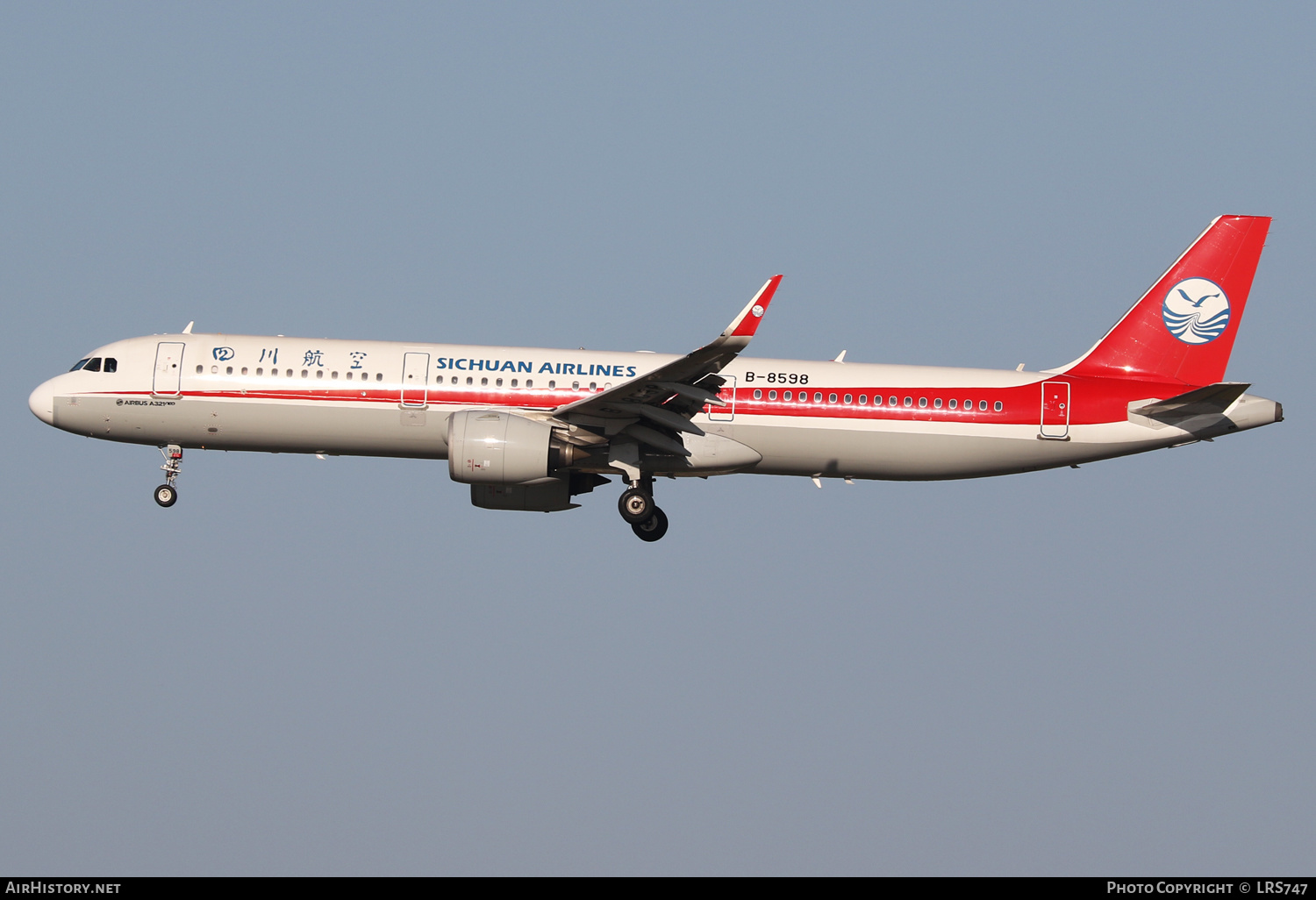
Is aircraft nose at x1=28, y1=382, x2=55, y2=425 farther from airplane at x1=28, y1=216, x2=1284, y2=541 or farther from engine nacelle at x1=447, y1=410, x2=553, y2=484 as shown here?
engine nacelle at x1=447, y1=410, x2=553, y2=484

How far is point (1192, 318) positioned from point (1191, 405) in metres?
3.62

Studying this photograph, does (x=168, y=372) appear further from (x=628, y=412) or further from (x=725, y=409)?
(x=725, y=409)

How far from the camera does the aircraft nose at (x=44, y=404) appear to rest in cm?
3828

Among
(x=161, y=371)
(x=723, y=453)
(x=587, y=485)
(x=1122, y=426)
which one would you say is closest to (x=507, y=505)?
(x=587, y=485)

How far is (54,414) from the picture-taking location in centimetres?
3831

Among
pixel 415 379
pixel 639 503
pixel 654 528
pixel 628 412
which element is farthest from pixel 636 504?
pixel 415 379

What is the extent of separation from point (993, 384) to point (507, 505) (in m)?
12.5

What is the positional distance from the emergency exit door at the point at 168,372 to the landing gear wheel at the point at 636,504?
11117 millimetres

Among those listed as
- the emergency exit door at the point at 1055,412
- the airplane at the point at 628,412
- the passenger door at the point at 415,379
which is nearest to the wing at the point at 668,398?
the airplane at the point at 628,412

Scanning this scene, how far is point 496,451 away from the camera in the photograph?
34.6m

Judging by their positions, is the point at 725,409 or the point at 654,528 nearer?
the point at 725,409

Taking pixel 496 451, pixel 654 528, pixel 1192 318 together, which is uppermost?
pixel 1192 318

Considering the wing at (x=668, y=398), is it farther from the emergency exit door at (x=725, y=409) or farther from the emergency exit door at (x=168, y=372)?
the emergency exit door at (x=168, y=372)

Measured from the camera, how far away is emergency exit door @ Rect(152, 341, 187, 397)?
37.4 m
